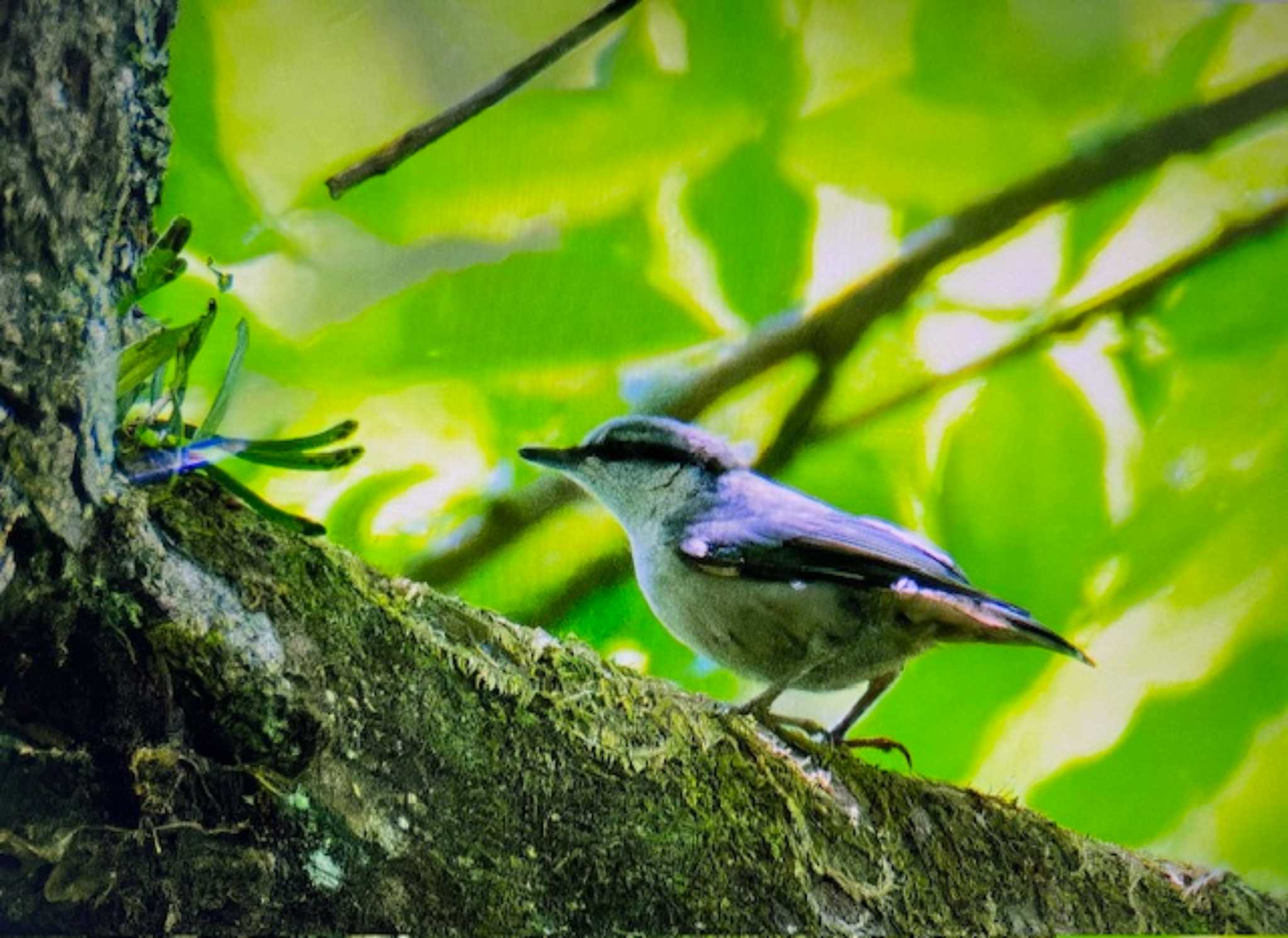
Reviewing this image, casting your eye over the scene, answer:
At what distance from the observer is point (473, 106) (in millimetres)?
1707

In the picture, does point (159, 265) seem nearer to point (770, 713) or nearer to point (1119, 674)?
point (770, 713)

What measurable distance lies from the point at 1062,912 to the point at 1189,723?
49cm

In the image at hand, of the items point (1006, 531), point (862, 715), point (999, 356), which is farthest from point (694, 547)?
point (999, 356)

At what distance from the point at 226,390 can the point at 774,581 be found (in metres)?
0.78

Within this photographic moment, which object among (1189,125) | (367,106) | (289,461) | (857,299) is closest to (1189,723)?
(857,299)

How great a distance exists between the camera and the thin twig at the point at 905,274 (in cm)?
167

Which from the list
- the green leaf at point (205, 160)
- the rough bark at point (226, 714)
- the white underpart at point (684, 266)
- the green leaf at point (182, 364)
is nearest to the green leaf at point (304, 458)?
the green leaf at point (182, 364)

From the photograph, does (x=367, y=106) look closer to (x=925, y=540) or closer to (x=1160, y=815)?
(x=925, y=540)

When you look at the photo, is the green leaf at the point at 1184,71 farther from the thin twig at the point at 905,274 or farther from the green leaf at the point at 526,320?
the green leaf at the point at 526,320

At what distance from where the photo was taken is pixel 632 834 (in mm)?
1268

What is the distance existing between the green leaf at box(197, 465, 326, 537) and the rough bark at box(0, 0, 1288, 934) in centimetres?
10

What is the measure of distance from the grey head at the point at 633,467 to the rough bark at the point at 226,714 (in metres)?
0.35

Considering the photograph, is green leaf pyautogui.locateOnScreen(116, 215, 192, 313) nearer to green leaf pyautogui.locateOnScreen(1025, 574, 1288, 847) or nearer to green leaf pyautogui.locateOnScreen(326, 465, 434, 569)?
green leaf pyautogui.locateOnScreen(326, 465, 434, 569)

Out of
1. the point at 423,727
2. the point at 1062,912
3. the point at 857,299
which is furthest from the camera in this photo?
the point at 857,299
